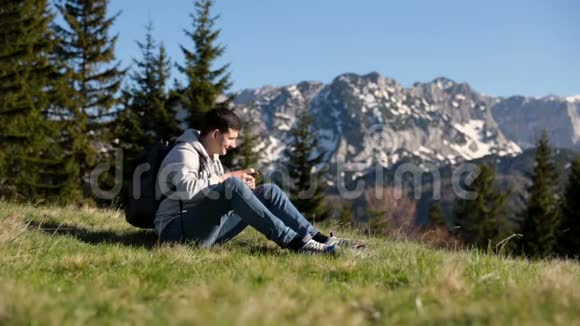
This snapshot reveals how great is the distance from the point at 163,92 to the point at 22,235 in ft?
82.4

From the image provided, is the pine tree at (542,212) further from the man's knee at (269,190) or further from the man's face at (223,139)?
the man's face at (223,139)

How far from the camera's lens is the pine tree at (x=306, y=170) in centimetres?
3394

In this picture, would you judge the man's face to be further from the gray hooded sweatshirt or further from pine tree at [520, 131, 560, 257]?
pine tree at [520, 131, 560, 257]

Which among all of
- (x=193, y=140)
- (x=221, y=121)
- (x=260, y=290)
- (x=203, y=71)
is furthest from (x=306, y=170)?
(x=260, y=290)

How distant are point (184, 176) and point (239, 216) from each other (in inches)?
30.9

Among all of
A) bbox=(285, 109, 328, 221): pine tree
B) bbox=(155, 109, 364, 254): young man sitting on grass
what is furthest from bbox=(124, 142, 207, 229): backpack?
bbox=(285, 109, 328, 221): pine tree

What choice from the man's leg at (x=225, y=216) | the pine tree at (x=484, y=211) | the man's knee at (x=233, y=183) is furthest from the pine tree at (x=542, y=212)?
the man's knee at (x=233, y=183)

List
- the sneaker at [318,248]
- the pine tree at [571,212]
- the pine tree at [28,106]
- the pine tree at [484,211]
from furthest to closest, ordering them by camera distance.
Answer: the pine tree at [484,211] → the pine tree at [571,212] → the pine tree at [28,106] → the sneaker at [318,248]

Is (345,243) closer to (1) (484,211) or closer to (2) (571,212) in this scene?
(2) (571,212)

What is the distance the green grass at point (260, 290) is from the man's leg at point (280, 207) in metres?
0.47

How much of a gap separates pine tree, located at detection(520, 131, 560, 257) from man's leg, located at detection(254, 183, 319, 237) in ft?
112

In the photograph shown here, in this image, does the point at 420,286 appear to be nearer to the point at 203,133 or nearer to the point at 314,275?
the point at 314,275

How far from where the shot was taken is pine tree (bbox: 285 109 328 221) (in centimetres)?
3394

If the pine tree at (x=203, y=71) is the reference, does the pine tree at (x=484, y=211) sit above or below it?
below
